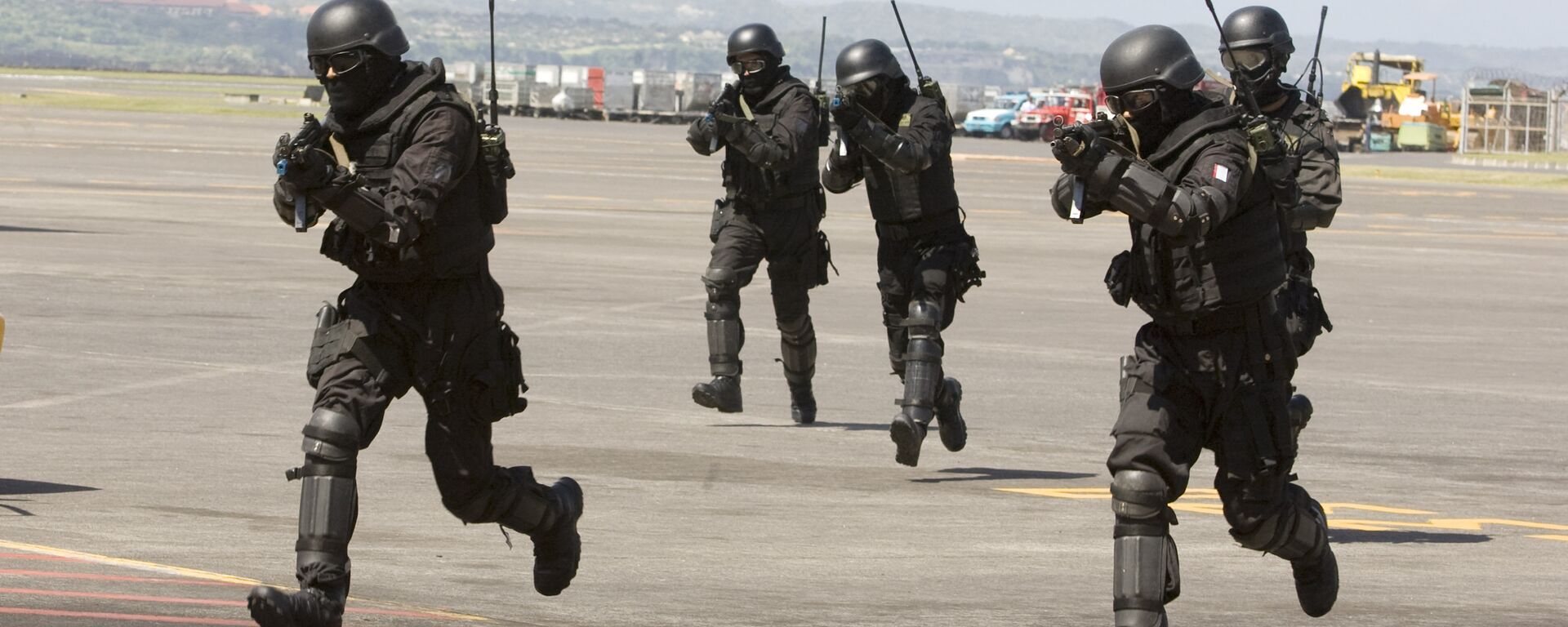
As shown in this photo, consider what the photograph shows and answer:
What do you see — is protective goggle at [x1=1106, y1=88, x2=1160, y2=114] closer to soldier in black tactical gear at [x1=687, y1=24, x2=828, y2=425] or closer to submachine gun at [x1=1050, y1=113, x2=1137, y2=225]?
submachine gun at [x1=1050, y1=113, x2=1137, y2=225]

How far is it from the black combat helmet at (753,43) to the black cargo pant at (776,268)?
2.55ft

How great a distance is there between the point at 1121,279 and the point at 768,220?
18.1ft

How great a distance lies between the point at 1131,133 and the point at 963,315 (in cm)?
1208

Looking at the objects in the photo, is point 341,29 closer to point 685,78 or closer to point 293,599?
point 293,599

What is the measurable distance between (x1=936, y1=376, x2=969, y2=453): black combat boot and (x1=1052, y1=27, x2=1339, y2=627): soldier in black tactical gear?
13.1 ft

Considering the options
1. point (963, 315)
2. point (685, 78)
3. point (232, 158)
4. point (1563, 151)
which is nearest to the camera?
point (963, 315)

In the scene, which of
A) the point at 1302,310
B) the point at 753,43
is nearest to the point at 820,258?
the point at 753,43

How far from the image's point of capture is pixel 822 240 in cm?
1255

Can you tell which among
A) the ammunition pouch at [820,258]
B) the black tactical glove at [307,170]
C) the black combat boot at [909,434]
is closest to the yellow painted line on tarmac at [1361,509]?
the black combat boot at [909,434]

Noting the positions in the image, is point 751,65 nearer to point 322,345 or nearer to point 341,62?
point 341,62

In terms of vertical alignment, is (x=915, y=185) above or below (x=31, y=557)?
above

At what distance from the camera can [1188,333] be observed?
22.6 ft

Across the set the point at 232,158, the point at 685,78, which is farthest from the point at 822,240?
the point at 685,78

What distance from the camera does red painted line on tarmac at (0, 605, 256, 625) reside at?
663 centimetres
